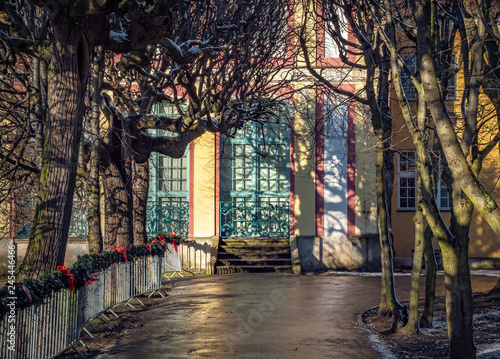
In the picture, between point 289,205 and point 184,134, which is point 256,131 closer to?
point 289,205

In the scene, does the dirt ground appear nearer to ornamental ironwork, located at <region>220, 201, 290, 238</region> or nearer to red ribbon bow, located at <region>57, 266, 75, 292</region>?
red ribbon bow, located at <region>57, 266, 75, 292</region>

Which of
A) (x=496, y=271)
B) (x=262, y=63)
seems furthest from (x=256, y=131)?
(x=496, y=271)

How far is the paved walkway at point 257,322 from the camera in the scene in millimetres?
9008

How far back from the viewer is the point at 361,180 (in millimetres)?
21422

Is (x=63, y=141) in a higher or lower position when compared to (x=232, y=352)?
higher

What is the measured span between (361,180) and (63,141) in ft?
45.5

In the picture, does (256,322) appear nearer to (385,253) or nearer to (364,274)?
(385,253)

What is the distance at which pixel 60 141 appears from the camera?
9.05 m

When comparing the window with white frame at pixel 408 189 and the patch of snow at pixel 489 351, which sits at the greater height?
the window with white frame at pixel 408 189

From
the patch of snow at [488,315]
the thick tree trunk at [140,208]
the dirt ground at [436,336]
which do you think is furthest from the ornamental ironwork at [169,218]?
the patch of snow at [488,315]

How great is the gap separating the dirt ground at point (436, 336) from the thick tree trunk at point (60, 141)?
4.97 meters

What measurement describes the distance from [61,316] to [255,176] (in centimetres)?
1429

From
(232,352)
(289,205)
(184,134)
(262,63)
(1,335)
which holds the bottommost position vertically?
(232,352)

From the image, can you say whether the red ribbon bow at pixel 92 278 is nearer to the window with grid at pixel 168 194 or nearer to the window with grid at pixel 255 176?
the window with grid at pixel 168 194
